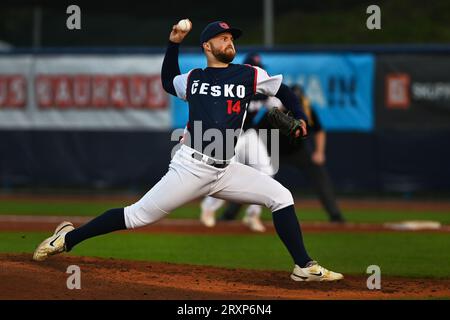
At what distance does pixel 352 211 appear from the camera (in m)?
15.4

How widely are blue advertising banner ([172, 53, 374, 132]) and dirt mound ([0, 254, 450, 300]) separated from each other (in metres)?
8.96

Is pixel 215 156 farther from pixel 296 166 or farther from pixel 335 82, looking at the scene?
pixel 335 82

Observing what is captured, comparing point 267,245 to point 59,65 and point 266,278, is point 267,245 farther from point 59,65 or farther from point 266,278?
point 59,65

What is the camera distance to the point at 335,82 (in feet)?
55.6

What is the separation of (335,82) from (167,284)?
10.3m

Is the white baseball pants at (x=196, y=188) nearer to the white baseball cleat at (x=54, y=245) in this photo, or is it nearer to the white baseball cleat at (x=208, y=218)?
the white baseball cleat at (x=54, y=245)

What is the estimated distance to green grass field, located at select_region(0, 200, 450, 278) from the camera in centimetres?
917

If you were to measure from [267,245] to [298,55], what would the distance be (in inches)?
269

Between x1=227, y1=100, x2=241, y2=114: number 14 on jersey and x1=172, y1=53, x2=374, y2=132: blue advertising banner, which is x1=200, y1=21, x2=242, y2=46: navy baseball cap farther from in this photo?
x1=172, y1=53, x2=374, y2=132: blue advertising banner

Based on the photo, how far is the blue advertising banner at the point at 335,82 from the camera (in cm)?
1688

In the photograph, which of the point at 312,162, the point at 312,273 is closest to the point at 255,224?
the point at 312,162

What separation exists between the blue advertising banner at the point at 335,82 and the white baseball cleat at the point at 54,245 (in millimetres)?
9645

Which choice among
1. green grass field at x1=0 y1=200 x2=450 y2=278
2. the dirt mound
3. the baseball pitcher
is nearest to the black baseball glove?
the baseball pitcher
